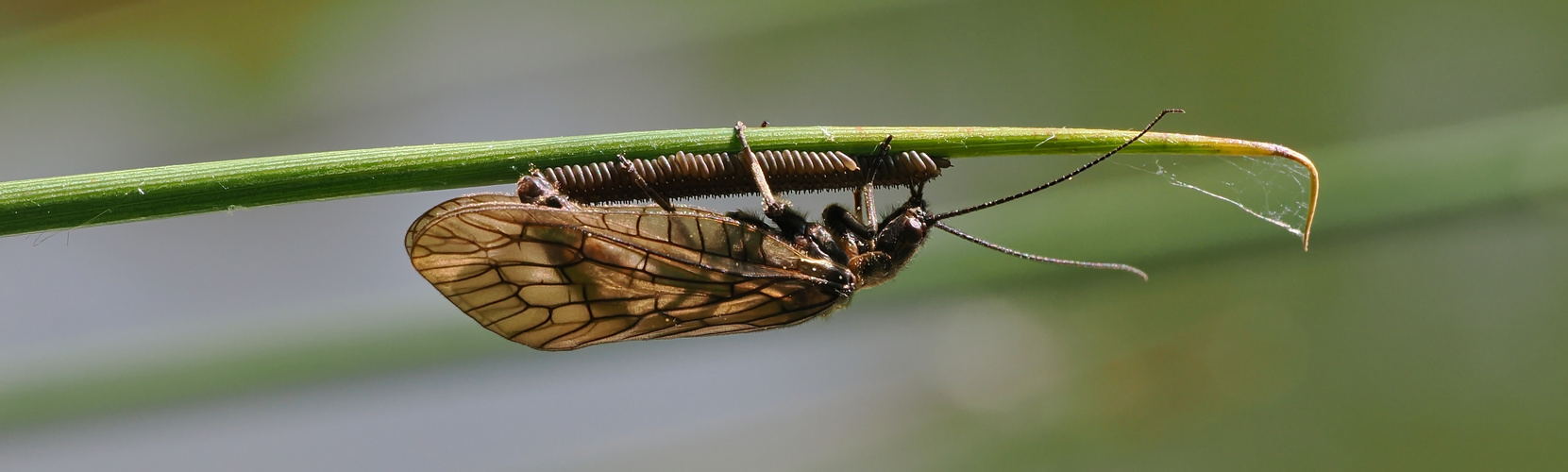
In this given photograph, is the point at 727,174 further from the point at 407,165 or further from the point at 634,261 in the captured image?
the point at 407,165

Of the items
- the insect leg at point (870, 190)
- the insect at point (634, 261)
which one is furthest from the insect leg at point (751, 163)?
the insect leg at point (870, 190)

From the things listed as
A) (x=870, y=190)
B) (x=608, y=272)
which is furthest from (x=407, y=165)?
(x=870, y=190)

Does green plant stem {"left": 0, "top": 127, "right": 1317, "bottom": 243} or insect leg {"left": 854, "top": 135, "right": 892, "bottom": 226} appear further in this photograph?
insect leg {"left": 854, "top": 135, "right": 892, "bottom": 226}

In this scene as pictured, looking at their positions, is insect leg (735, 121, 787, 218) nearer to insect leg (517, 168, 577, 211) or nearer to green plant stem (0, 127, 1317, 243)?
green plant stem (0, 127, 1317, 243)

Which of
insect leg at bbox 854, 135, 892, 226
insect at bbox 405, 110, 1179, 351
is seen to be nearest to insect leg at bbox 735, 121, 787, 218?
insect at bbox 405, 110, 1179, 351

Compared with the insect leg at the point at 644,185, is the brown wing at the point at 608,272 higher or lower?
lower

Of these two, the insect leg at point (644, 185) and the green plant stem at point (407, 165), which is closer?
the green plant stem at point (407, 165)

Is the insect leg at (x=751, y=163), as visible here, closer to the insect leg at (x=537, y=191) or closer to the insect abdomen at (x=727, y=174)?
the insect abdomen at (x=727, y=174)
